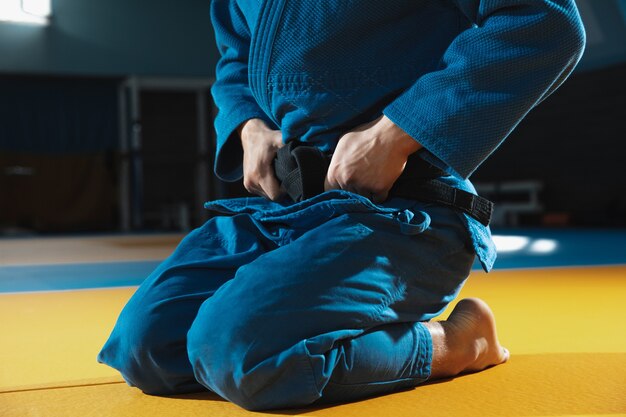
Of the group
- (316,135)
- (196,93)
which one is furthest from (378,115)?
(196,93)

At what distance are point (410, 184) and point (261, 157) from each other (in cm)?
27

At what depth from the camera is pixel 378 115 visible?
3.66 feet

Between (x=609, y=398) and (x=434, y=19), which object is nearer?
(x=609, y=398)

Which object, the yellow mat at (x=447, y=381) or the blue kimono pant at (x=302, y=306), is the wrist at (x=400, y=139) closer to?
the blue kimono pant at (x=302, y=306)

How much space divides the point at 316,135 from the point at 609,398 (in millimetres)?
563

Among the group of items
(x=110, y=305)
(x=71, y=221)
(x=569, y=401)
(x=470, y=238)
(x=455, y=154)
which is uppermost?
(x=455, y=154)

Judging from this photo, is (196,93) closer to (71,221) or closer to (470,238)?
(71,221)

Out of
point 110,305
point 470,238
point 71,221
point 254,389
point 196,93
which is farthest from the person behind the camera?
point 196,93

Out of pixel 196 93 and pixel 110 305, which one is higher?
pixel 196 93

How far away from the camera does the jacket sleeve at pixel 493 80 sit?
0.97 meters

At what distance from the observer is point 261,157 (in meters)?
1.19

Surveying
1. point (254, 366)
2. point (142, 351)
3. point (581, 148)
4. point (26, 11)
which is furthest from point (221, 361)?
point (26, 11)

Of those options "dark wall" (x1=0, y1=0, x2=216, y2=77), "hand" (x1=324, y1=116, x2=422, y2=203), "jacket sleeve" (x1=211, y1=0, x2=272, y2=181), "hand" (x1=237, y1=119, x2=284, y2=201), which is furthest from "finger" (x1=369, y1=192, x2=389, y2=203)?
"dark wall" (x1=0, y1=0, x2=216, y2=77)

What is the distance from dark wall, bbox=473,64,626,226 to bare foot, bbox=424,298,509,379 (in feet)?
21.4
